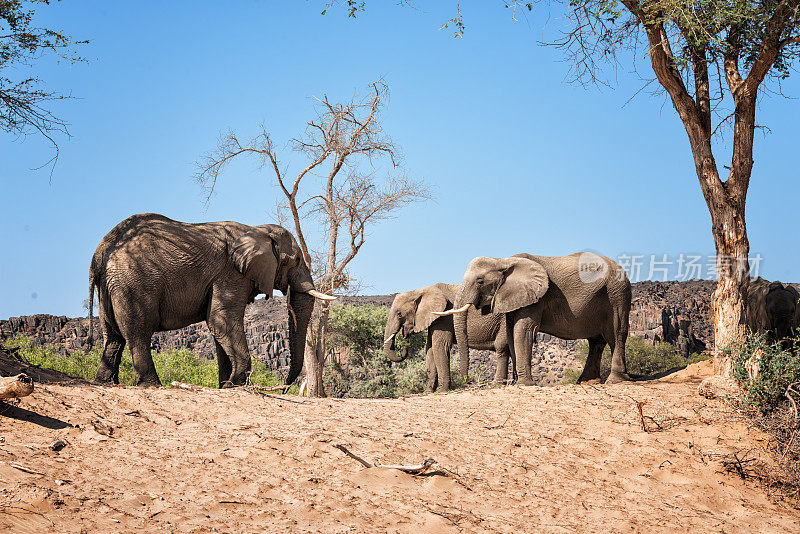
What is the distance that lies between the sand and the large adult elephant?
2.48 metres

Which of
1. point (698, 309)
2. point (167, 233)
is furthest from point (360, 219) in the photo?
point (698, 309)

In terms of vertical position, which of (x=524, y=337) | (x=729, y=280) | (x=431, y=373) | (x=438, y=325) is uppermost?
(x=729, y=280)

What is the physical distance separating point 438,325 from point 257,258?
6.88 metres

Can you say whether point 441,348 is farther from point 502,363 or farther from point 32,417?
point 32,417

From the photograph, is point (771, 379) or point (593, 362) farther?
point (593, 362)

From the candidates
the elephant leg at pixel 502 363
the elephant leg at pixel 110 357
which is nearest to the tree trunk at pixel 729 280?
the elephant leg at pixel 502 363

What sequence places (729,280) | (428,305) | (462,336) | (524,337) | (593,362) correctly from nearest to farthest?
(729,280)
(524,337)
(593,362)
(462,336)
(428,305)

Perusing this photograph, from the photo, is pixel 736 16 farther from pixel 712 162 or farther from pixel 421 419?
pixel 421 419

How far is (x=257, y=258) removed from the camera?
12258mm

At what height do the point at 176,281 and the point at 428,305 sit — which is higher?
the point at 428,305

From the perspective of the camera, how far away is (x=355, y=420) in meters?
8.78

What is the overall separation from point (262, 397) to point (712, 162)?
27.7 ft

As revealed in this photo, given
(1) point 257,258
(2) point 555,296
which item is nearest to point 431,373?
(2) point 555,296

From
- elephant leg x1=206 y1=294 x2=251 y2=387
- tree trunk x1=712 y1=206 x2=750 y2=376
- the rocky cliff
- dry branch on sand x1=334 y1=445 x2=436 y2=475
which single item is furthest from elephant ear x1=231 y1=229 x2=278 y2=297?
the rocky cliff
